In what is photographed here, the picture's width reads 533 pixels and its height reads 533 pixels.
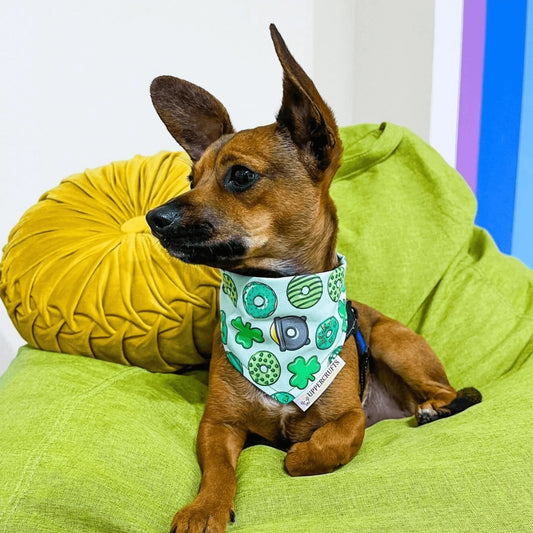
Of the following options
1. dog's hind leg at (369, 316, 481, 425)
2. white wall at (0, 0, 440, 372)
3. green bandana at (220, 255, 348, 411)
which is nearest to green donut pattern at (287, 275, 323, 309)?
green bandana at (220, 255, 348, 411)

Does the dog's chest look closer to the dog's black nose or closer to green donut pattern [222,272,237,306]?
green donut pattern [222,272,237,306]

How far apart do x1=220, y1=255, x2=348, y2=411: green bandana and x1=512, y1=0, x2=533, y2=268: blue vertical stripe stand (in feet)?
6.73

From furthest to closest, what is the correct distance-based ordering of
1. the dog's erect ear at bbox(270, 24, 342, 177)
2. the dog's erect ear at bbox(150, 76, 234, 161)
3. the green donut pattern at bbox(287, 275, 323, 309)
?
the dog's erect ear at bbox(150, 76, 234, 161) → the green donut pattern at bbox(287, 275, 323, 309) → the dog's erect ear at bbox(270, 24, 342, 177)

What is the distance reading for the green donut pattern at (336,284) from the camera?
4.76 ft

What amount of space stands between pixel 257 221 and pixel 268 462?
21.1 inches

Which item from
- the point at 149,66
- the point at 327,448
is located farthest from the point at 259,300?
the point at 149,66

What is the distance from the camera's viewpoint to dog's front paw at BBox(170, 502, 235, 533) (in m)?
1.11

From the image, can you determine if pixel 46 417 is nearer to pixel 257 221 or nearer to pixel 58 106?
pixel 257 221

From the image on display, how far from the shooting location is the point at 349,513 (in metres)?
1.13

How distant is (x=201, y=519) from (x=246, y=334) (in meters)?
0.44

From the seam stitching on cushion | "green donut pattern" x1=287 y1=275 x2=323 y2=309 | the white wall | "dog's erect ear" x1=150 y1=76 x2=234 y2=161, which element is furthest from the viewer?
the white wall

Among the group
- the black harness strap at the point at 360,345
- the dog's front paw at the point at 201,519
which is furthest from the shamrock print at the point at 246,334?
the dog's front paw at the point at 201,519

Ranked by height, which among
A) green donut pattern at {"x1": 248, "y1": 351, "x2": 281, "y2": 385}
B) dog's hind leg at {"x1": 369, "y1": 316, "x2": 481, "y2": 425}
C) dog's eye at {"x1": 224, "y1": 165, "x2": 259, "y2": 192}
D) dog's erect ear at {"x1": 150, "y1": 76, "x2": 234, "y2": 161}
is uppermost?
dog's erect ear at {"x1": 150, "y1": 76, "x2": 234, "y2": 161}

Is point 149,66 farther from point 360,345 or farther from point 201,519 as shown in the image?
point 201,519
